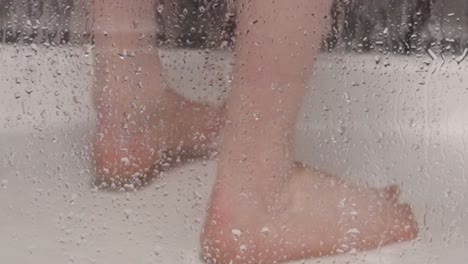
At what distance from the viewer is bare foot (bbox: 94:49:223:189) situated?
23.6 inches

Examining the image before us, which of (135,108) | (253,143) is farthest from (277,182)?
(135,108)

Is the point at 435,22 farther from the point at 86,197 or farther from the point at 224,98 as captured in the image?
the point at 86,197

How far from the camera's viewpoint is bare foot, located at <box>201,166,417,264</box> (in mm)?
525

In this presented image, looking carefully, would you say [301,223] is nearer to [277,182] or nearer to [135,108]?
[277,182]

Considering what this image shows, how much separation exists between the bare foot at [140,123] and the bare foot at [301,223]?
0.07 m

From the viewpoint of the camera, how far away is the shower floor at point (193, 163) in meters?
0.55

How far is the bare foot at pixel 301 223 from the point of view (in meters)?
0.53

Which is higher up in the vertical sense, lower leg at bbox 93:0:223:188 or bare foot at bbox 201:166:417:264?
lower leg at bbox 93:0:223:188

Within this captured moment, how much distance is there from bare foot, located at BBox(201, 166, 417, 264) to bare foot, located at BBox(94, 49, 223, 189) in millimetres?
70

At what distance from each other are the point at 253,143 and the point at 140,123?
108mm

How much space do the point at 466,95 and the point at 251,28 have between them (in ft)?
0.80

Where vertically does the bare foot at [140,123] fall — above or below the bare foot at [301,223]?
above

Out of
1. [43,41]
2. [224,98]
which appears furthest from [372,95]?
[43,41]

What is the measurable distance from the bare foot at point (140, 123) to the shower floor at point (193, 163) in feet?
0.04
